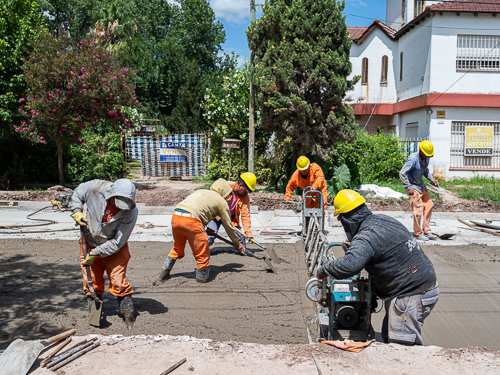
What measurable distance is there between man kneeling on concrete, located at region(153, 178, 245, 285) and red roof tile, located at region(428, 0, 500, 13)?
15.0 meters

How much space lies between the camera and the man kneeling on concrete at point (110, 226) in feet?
14.8

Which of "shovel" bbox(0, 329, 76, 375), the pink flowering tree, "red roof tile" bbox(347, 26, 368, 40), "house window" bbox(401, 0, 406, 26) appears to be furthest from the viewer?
"red roof tile" bbox(347, 26, 368, 40)

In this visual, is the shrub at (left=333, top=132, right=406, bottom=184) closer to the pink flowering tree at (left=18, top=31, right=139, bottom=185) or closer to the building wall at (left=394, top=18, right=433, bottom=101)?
the building wall at (left=394, top=18, right=433, bottom=101)

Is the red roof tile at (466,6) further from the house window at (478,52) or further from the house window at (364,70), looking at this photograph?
the house window at (364,70)

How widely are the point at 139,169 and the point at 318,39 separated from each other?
11114mm

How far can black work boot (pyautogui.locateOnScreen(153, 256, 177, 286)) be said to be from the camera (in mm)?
6035

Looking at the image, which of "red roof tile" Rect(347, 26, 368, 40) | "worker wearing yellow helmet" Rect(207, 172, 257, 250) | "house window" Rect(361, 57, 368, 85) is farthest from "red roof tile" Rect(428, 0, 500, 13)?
"worker wearing yellow helmet" Rect(207, 172, 257, 250)

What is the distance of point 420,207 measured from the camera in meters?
8.82

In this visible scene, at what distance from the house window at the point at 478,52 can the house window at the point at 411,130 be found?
281 centimetres

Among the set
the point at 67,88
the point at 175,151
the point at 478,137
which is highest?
the point at 67,88

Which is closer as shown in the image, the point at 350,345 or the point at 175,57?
the point at 350,345

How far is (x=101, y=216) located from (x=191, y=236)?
4.86ft

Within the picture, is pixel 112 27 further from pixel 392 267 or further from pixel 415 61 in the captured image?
pixel 392 267

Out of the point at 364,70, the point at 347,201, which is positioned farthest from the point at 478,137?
the point at 347,201
